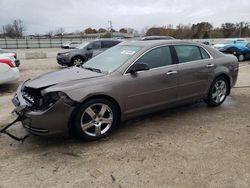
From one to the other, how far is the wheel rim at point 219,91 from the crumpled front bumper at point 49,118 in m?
3.36

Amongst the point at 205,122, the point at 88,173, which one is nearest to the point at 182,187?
the point at 88,173

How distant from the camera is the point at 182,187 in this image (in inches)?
115

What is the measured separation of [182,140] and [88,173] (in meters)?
1.62

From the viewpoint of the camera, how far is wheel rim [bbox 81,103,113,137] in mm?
3979

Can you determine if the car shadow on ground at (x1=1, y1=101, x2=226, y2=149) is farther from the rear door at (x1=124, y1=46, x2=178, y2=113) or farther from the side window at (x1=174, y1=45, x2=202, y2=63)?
the side window at (x1=174, y1=45, x2=202, y2=63)

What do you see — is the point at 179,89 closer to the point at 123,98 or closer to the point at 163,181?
the point at 123,98

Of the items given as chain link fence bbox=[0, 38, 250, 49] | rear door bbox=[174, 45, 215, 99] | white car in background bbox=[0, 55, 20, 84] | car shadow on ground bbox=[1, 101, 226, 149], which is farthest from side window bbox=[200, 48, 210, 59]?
chain link fence bbox=[0, 38, 250, 49]

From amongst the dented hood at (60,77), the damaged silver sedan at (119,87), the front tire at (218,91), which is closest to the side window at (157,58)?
the damaged silver sedan at (119,87)

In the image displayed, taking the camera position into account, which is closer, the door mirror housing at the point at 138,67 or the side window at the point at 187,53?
the door mirror housing at the point at 138,67

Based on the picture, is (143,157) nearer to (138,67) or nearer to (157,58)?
(138,67)

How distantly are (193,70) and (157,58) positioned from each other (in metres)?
0.84

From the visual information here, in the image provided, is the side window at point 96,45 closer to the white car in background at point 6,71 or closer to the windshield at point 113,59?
the white car in background at point 6,71

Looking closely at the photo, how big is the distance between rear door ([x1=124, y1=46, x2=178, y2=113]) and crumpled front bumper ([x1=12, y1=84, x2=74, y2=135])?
3.52 feet

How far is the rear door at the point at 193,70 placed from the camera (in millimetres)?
5055
